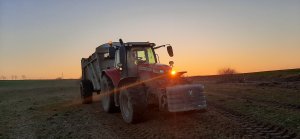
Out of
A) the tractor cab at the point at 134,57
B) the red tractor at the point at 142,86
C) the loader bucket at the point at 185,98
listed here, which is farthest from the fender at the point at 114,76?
the loader bucket at the point at 185,98

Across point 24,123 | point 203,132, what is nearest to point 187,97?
point 203,132

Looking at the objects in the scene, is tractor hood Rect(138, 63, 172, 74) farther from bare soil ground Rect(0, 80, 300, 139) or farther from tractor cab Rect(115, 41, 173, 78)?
bare soil ground Rect(0, 80, 300, 139)

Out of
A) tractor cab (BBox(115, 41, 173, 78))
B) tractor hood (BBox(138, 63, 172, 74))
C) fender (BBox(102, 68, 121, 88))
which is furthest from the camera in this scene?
fender (BBox(102, 68, 121, 88))

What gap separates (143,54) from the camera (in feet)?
35.8

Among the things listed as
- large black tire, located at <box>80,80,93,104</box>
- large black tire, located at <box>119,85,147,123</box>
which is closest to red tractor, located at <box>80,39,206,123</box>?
large black tire, located at <box>119,85,147,123</box>

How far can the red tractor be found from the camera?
878 centimetres

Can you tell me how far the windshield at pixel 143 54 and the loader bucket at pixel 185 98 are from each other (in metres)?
2.29

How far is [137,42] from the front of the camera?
1098 centimetres

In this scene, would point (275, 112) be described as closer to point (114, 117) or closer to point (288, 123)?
point (288, 123)

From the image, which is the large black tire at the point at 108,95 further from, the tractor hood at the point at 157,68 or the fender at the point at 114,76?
the tractor hood at the point at 157,68

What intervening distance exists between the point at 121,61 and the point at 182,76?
2.08 metres

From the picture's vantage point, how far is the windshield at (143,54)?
35.2 ft

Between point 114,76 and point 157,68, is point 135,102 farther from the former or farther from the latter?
point 114,76

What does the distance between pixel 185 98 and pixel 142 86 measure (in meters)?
1.44
